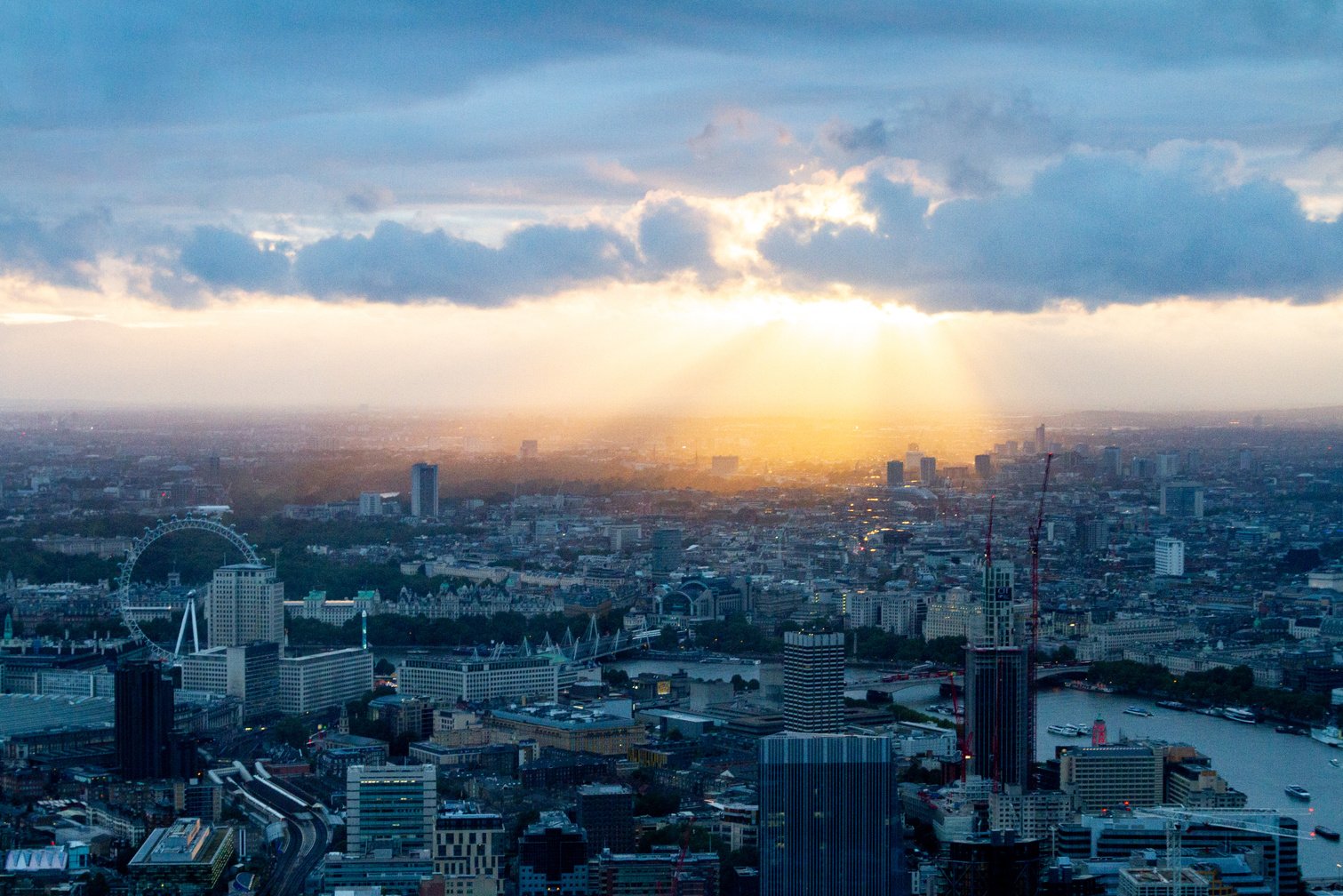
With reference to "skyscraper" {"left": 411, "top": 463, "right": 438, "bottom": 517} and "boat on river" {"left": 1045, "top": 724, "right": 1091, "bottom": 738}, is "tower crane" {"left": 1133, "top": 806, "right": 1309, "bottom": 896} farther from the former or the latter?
"skyscraper" {"left": 411, "top": 463, "right": 438, "bottom": 517}

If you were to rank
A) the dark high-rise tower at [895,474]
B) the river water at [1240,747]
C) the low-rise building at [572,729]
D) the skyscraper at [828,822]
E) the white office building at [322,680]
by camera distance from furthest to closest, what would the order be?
the dark high-rise tower at [895,474] < the white office building at [322,680] < the low-rise building at [572,729] < the river water at [1240,747] < the skyscraper at [828,822]

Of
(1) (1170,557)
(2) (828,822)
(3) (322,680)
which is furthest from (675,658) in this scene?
(2) (828,822)

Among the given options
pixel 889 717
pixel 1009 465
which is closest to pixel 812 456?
pixel 1009 465

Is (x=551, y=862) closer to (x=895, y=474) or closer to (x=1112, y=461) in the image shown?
(x=1112, y=461)

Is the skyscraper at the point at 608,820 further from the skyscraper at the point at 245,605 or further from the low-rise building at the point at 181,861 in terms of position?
the skyscraper at the point at 245,605

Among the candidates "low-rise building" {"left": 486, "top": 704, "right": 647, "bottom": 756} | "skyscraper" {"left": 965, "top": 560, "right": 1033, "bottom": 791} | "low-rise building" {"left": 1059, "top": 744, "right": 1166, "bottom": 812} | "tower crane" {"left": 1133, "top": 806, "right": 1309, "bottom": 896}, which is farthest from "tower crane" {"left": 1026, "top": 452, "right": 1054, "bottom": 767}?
"low-rise building" {"left": 486, "top": 704, "right": 647, "bottom": 756}

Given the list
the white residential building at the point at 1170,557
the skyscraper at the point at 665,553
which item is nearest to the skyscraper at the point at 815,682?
the skyscraper at the point at 665,553

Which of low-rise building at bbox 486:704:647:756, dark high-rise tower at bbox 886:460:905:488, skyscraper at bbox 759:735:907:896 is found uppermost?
dark high-rise tower at bbox 886:460:905:488
